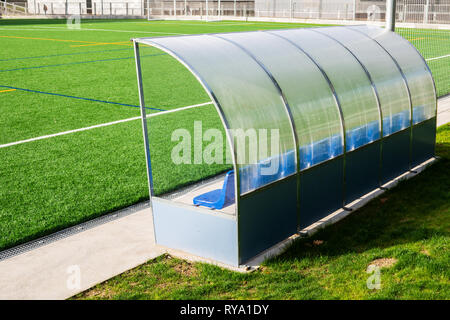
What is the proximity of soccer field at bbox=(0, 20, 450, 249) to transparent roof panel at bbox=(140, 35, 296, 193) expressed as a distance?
104 centimetres

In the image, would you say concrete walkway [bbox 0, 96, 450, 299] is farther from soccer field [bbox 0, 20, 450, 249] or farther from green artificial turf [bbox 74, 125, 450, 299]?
soccer field [bbox 0, 20, 450, 249]

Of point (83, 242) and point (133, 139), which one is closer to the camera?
point (83, 242)

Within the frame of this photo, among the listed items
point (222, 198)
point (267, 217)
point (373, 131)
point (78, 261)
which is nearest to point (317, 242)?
point (267, 217)

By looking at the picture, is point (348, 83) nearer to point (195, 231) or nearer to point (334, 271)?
point (334, 271)

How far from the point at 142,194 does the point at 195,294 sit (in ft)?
10.7

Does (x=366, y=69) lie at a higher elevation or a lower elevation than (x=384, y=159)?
higher

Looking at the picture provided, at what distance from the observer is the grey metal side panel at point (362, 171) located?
7.63m

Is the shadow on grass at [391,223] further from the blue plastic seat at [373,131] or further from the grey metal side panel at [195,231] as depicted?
the blue plastic seat at [373,131]

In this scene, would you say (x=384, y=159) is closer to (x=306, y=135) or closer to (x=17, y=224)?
(x=306, y=135)

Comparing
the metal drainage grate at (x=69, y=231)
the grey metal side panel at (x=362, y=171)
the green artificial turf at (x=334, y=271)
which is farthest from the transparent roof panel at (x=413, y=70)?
the metal drainage grate at (x=69, y=231)

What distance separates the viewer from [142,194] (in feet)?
27.9

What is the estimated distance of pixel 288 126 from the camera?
641cm
